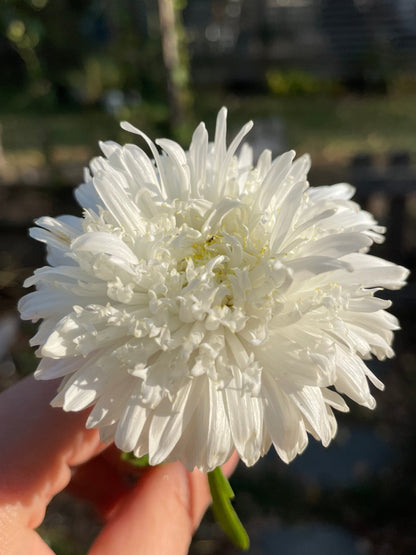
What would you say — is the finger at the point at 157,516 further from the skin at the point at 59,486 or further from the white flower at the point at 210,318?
the white flower at the point at 210,318

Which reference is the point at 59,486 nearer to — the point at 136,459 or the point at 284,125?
the point at 136,459

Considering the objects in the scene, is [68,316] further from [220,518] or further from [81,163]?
[81,163]

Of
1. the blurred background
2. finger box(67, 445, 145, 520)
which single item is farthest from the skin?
the blurred background

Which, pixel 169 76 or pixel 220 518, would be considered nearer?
pixel 220 518

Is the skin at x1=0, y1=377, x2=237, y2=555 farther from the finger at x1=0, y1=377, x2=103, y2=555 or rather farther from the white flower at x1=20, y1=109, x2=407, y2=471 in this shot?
the white flower at x1=20, y1=109, x2=407, y2=471

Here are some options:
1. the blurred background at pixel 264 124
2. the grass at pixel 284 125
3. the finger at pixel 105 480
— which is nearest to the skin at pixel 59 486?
the finger at pixel 105 480

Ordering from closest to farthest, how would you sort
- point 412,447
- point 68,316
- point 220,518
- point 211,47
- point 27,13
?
point 68,316, point 220,518, point 412,447, point 27,13, point 211,47

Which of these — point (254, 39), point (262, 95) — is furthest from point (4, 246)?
point (254, 39)
